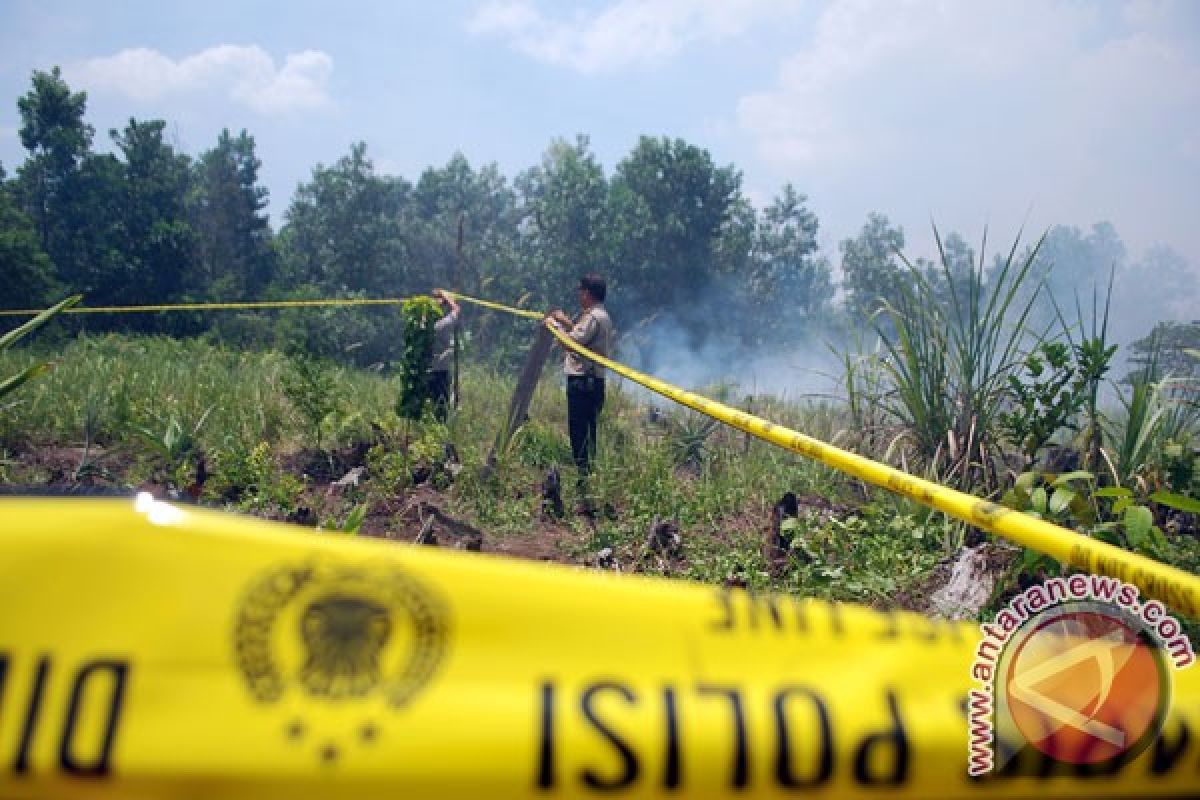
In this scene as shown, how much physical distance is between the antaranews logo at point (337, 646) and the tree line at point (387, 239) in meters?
24.0

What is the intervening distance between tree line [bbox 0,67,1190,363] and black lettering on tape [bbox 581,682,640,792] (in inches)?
950

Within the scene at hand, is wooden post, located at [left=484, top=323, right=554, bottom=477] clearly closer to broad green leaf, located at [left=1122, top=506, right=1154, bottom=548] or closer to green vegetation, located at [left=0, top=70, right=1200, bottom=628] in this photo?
green vegetation, located at [left=0, top=70, right=1200, bottom=628]

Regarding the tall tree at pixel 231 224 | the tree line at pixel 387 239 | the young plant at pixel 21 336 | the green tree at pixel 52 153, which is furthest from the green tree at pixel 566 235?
the young plant at pixel 21 336

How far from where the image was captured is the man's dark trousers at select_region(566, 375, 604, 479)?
6.93 m

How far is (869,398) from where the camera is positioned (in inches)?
225

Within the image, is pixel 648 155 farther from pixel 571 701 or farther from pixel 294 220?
pixel 571 701

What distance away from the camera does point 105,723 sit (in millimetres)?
1055

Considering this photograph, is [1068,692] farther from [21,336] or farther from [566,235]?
[566,235]

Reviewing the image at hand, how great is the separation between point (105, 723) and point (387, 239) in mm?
33733

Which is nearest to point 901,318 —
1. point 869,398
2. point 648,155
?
point 869,398

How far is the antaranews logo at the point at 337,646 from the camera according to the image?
109 cm

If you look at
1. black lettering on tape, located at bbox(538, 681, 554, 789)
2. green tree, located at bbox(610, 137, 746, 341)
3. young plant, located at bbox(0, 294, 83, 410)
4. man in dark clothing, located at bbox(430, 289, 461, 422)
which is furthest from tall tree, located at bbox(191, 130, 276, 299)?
black lettering on tape, located at bbox(538, 681, 554, 789)

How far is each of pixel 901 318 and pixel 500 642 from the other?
15.5ft

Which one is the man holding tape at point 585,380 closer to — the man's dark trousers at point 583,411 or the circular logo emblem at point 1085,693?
the man's dark trousers at point 583,411
